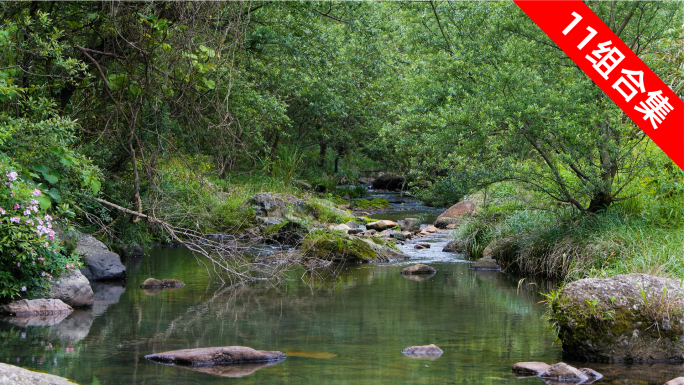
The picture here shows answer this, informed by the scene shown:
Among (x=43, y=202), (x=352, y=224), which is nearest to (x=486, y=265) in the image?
(x=352, y=224)

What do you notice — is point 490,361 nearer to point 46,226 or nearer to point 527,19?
point 46,226

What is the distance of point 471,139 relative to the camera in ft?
41.4

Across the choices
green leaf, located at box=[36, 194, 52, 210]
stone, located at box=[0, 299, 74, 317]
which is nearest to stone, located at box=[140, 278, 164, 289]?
stone, located at box=[0, 299, 74, 317]

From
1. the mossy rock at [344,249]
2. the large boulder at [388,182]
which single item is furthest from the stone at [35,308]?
the large boulder at [388,182]

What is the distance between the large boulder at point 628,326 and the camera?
688 cm

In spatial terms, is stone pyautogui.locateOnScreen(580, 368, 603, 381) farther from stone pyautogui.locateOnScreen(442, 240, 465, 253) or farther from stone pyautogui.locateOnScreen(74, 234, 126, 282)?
stone pyautogui.locateOnScreen(442, 240, 465, 253)

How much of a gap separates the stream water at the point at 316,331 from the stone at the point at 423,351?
0.08 m

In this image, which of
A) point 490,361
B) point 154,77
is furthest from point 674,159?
point 154,77

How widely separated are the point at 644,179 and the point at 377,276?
505cm

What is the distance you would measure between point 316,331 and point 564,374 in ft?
9.96

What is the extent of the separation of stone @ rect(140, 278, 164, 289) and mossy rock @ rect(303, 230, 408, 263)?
11.6 feet

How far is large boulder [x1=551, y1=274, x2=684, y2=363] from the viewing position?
22.6ft

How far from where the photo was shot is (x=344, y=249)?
14.8 metres

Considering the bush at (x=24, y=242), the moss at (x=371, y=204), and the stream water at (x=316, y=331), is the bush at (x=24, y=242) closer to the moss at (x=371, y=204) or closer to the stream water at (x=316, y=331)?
the stream water at (x=316, y=331)
